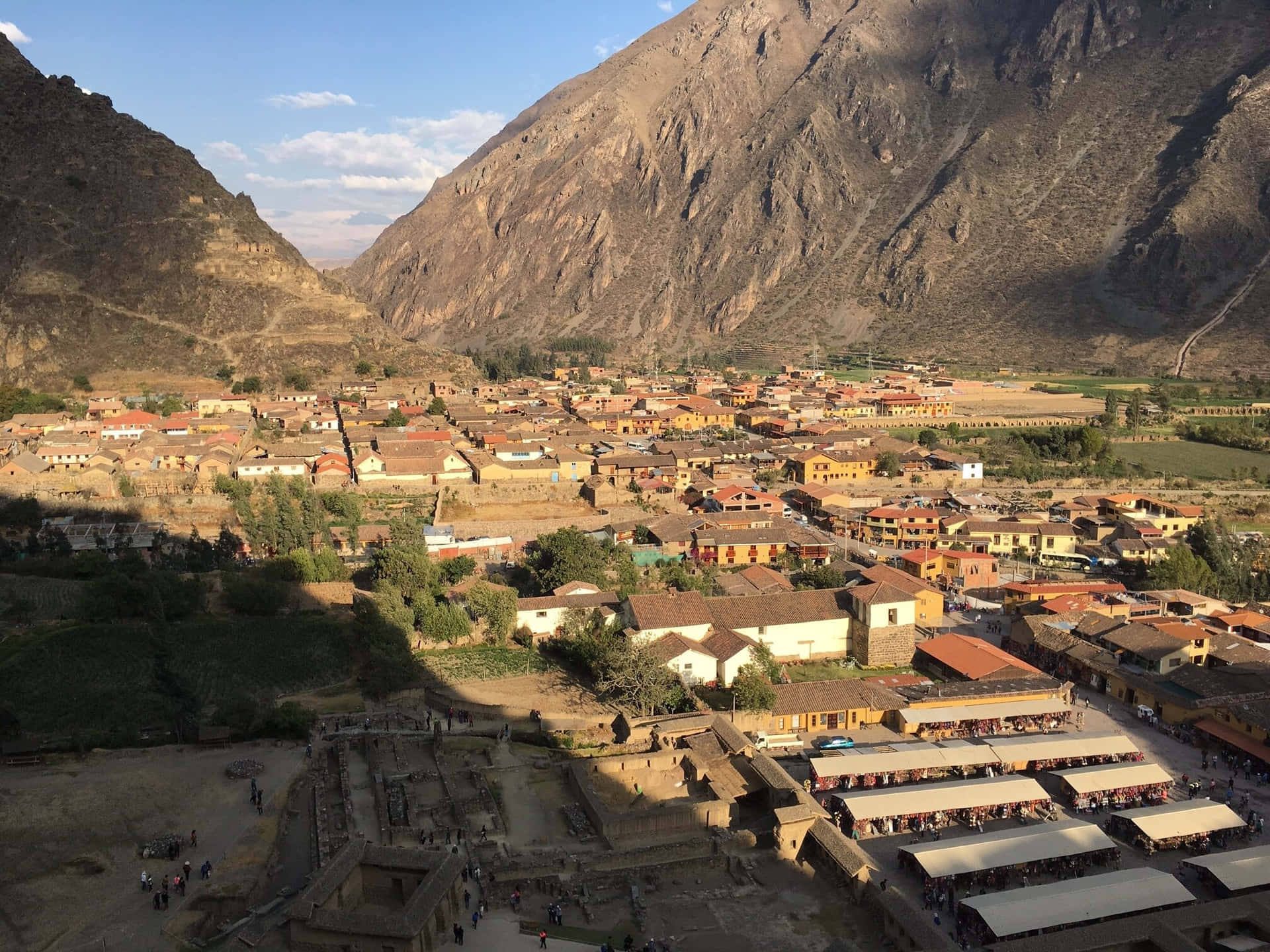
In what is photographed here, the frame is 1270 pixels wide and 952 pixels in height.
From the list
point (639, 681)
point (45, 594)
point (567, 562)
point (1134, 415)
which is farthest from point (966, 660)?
point (1134, 415)

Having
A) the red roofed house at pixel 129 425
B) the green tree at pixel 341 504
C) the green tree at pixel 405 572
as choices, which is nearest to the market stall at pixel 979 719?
the green tree at pixel 405 572

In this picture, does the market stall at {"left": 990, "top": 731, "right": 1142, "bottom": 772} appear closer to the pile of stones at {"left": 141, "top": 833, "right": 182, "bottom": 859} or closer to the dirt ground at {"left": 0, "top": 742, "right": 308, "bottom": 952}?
the dirt ground at {"left": 0, "top": 742, "right": 308, "bottom": 952}

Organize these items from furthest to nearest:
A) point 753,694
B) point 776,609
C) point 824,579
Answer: point 824,579 → point 776,609 → point 753,694

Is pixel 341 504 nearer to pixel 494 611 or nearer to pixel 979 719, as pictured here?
pixel 494 611

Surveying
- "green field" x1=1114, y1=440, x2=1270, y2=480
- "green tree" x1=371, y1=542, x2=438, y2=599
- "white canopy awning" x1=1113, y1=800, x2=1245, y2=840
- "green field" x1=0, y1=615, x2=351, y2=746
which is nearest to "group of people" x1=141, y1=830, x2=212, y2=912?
"green field" x1=0, y1=615, x2=351, y2=746

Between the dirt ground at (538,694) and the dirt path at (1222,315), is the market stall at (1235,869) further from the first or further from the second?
the dirt path at (1222,315)

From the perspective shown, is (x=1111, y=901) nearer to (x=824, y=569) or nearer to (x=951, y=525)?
(x=824, y=569)

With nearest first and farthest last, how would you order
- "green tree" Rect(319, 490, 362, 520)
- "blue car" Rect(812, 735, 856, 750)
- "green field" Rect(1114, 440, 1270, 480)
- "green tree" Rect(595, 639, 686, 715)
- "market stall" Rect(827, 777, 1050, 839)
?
"market stall" Rect(827, 777, 1050, 839)
"blue car" Rect(812, 735, 856, 750)
"green tree" Rect(595, 639, 686, 715)
"green tree" Rect(319, 490, 362, 520)
"green field" Rect(1114, 440, 1270, 480)
